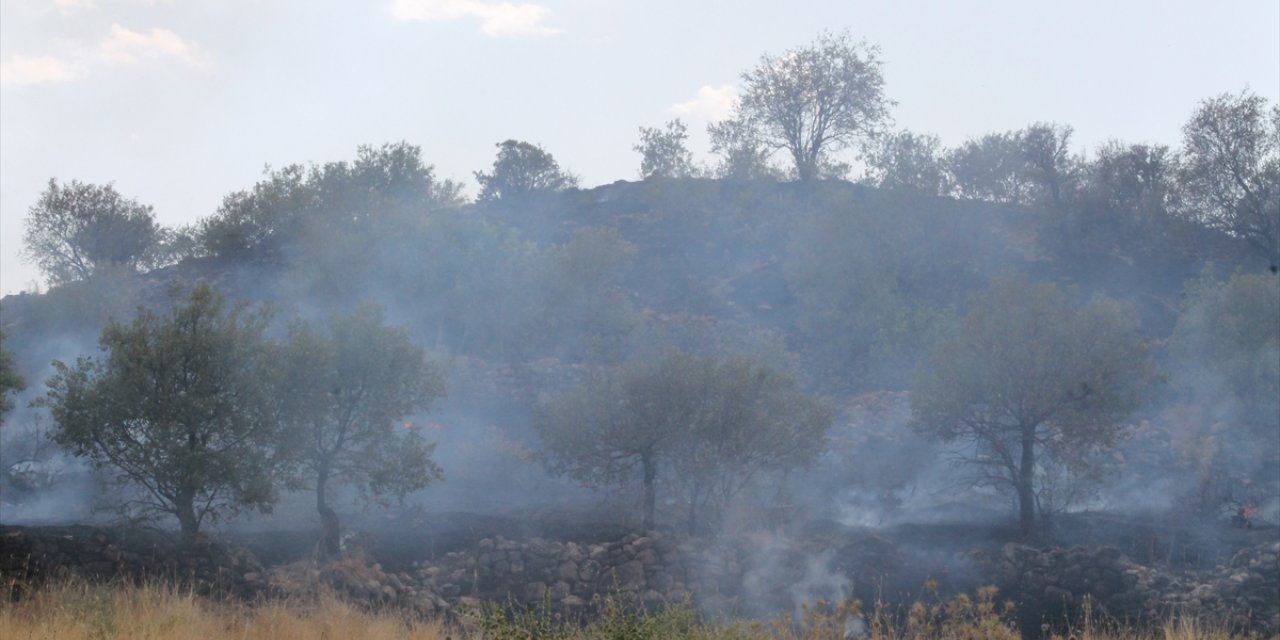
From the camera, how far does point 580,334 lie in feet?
142

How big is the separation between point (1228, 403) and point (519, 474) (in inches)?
866

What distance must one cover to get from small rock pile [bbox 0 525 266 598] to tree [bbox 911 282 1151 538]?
17248mm

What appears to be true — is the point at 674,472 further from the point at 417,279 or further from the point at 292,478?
the point at 417,279

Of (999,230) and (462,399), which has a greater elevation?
(999,230)

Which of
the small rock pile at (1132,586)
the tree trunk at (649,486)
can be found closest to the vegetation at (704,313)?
the tree trunk at (649,486)

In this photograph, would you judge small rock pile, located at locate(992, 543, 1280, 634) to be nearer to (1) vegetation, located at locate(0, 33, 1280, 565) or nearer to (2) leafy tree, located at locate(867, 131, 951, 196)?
(1) vegetation, located at locate(0, 33, 1280, 565)

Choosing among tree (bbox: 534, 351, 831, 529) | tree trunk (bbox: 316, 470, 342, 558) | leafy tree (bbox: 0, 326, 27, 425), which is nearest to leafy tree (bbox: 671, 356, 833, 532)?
tree (bbox: 534, 351, 831, 529)

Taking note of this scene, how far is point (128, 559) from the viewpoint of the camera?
20906mm

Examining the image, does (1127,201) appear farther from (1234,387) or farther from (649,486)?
(649,486)

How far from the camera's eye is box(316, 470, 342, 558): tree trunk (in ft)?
80.3

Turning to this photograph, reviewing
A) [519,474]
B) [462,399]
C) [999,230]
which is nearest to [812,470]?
[519,474]

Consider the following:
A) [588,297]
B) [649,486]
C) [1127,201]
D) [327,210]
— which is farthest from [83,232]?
[1127,201]

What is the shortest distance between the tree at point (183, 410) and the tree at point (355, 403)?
766 millimetres

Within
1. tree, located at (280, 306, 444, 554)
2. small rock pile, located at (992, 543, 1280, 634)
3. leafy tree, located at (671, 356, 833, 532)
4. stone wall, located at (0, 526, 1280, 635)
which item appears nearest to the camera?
stone wall, located at (0, 526, 1280, 635)
